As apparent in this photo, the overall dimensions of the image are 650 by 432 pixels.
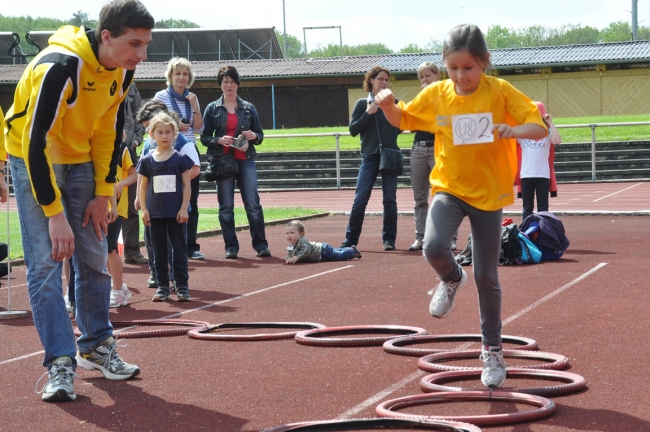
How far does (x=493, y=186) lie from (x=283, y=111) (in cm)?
4365

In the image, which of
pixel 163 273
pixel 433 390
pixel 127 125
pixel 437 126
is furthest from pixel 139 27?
pixel 127 125

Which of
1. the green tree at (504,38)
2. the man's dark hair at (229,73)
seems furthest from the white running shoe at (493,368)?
the green tree at (504,38)

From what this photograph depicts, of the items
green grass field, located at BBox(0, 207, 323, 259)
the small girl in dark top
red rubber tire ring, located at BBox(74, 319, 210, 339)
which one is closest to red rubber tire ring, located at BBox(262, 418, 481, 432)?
red rubber tire ring, located at BBox(74, 319, 210, 339)

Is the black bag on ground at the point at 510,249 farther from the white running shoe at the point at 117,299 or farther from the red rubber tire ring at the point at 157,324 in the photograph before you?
the red rubber tire ring at the point at 157,324

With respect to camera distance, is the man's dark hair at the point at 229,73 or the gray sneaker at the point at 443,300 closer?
the gray sneaker at the point at 443,300

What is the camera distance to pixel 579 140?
3128 centimetres

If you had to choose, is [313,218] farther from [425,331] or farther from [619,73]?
[619,73]

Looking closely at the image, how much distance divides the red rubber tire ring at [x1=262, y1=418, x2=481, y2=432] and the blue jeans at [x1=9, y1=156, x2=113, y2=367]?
1.61 metres

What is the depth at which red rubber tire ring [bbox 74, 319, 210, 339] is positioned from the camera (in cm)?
739

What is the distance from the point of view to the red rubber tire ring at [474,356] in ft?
18.8

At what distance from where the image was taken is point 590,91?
44406 millimetres

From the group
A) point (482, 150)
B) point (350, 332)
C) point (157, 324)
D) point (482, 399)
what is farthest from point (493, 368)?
point (157, 324)

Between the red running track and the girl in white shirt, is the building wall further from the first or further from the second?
the red running track

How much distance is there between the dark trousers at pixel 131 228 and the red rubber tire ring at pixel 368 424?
799 cm
